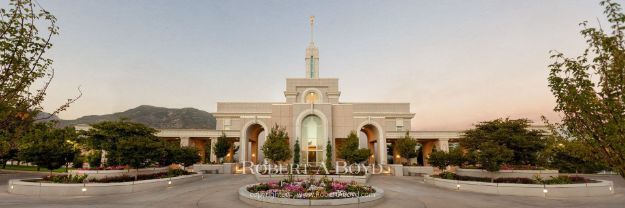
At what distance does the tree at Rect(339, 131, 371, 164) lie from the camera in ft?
112

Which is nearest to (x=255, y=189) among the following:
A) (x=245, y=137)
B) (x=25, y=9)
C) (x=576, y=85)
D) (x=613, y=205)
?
(x=25, y=9)

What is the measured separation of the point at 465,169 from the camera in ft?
78.8

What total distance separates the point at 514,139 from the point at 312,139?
24564 mm

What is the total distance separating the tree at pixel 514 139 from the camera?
22641 mm

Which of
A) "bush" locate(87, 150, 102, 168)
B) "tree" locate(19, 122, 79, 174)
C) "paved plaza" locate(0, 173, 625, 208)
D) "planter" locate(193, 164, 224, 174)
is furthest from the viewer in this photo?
"bush" locate(87, 150, 102, 168)

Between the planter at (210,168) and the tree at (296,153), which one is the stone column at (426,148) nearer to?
the tree at (296,153)

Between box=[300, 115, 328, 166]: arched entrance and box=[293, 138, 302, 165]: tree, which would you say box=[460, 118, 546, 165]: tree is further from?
box=[293, 138, 302, 165]: tree

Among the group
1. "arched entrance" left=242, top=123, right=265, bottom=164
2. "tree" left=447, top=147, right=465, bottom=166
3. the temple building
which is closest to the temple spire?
the temple building

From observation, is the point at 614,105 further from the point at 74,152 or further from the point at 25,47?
the point at 74,152

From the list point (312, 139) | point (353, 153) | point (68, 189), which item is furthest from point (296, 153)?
point (68, 189)

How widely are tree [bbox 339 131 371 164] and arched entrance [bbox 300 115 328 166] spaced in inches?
216

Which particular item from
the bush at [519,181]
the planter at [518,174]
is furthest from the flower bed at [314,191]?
A: the planter at [518,174]

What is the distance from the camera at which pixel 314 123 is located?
42.0 meters

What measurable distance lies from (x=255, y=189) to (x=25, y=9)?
11802mm
